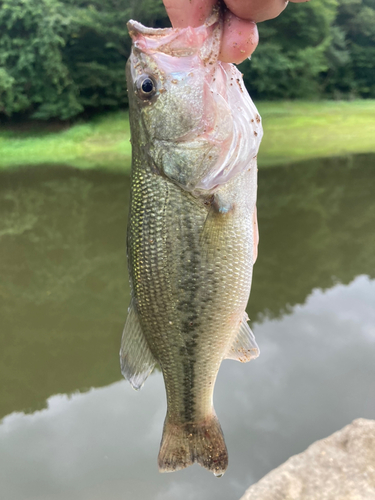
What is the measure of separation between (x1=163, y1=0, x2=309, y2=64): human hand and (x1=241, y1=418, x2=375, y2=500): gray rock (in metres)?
2.46

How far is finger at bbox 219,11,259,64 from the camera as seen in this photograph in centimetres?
129

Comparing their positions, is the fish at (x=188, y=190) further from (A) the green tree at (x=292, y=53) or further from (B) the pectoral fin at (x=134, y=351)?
(A) the green tree at (x=292, y=53)

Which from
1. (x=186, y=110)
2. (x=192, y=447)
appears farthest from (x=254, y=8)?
(x=192, y=447)

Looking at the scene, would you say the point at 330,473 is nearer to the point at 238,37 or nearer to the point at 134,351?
the point at 134,351

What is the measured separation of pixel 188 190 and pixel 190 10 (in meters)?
0.58

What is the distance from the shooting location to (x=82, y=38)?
Answer: 19.5 metres

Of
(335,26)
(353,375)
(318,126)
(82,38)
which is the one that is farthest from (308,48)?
(353,375)

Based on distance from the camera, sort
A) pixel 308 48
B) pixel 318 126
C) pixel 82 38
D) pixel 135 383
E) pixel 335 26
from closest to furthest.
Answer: pixel 135 383 < pixel 318 126 < pixel 82 38 < pixel 308 48 < pixel 335 26

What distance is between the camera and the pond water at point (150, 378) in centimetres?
305

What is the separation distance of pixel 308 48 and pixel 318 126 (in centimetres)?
851

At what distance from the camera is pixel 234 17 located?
4.27 ft

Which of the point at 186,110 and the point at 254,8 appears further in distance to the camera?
the point at 186,110

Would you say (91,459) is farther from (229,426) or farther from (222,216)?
(222,216)

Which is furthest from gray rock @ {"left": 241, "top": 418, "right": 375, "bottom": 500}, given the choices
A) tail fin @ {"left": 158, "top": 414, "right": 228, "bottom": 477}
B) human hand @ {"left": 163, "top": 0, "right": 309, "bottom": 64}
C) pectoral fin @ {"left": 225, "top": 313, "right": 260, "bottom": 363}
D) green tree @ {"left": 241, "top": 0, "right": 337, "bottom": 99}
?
green tree @ {"left": 241, "top": 0, "right": 337, "bottom": 99}
